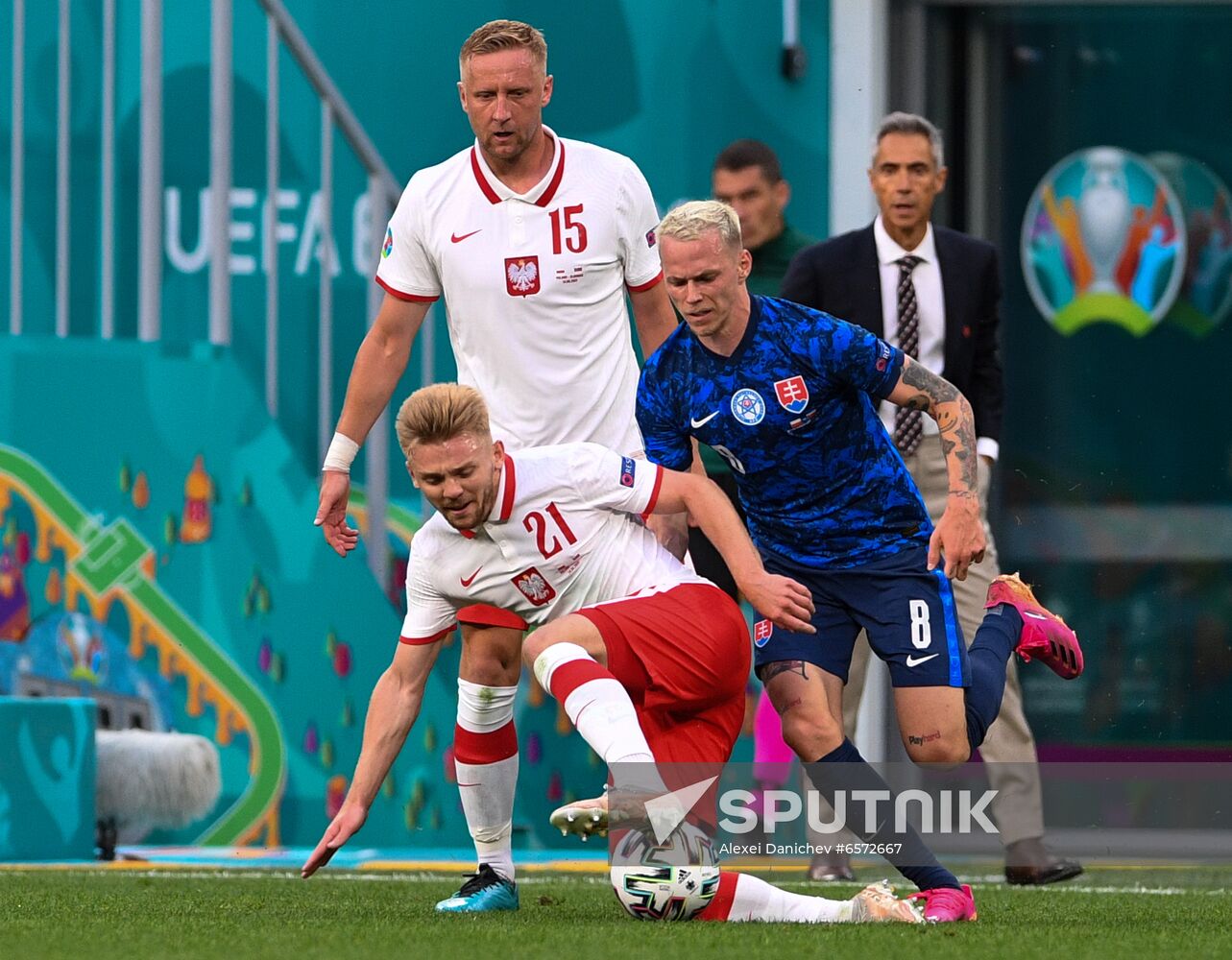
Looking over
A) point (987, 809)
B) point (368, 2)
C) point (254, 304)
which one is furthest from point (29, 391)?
point (987, 809)

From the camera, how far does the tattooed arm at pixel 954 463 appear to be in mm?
4918

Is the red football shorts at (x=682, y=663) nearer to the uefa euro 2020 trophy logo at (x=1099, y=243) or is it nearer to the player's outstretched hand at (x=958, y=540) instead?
the player's outstretched hand at (x=958, y=540)

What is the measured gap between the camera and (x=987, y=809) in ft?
23.3

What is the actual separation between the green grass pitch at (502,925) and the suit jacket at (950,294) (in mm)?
1359

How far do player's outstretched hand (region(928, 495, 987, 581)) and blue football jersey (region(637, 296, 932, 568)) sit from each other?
0.32m

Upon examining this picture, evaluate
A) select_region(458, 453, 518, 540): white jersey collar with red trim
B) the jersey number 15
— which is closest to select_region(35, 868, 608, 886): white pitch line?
select_region(458, 453, 518, 540): white jersey collar with red trim

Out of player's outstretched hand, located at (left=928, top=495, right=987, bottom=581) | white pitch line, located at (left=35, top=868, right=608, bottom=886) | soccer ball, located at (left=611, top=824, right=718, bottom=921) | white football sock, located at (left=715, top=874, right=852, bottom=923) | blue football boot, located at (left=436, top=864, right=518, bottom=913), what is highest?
player's outstretched hand, located at (left=928, top=495, right=987, bottom=581)

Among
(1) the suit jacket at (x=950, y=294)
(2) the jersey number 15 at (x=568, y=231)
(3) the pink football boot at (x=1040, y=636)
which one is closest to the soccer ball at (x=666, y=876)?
(3) the pink football boot at (x=1040, y=636)

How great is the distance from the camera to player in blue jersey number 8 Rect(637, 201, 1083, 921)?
4973mm

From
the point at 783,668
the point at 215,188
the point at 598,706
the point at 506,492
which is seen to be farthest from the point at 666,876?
the point at 215,188

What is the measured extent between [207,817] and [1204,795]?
11.3 ft

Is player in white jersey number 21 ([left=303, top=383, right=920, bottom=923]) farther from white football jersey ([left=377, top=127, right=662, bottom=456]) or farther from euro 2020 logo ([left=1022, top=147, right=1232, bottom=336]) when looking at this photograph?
euro 2020 logo ([left=1022, top=147, right=1232, bottom=336])

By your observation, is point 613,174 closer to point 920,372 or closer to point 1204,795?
point 920,372

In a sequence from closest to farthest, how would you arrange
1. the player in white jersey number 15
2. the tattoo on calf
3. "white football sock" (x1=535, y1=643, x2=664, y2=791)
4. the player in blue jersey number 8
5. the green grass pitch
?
the green grass pitch
"white football sock" (x1=535, y1=643, x2=664, y2=791)
the player in blue jersey number 8
the tattoo on calf
the player in white jersey number 15
